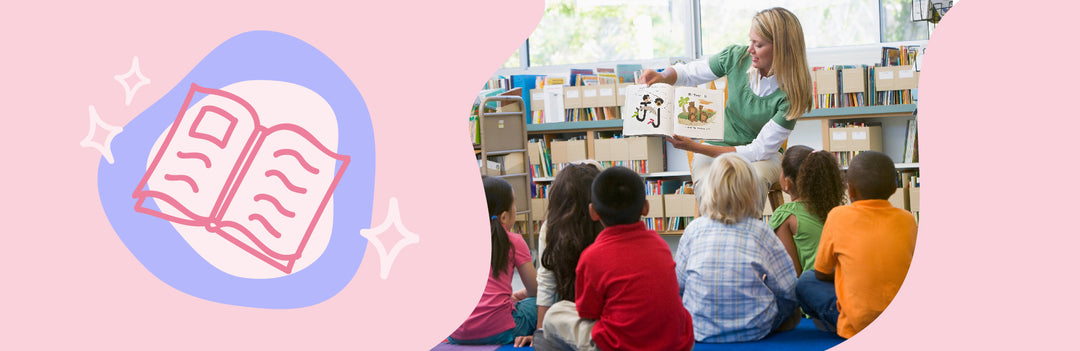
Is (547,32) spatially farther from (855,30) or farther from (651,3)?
(855,30)

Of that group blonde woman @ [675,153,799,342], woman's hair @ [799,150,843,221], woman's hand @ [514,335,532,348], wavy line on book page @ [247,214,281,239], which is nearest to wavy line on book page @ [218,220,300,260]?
wavy line on book page @ [247,214,281,239]

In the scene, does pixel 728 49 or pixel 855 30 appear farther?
pixel 855 30

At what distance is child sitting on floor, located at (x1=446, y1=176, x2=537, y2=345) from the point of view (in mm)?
2750

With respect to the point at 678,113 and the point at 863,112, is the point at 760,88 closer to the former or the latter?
the point at 678,113

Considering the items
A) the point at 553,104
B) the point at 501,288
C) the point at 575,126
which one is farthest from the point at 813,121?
the point at 501,288

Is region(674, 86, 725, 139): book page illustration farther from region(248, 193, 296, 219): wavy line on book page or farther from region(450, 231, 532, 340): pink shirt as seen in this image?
region(248, 193, 296, 219): wavy line on book page

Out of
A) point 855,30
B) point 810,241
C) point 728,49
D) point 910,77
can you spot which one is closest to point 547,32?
point 855,30

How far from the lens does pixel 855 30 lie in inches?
239

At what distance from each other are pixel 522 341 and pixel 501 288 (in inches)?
6.6

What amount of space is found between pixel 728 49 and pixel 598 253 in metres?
1.25

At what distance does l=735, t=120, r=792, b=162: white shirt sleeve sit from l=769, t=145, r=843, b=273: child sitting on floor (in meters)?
0.13

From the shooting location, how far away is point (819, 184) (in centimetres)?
289

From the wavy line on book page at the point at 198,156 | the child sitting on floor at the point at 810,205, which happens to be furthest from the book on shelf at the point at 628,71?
the wavy line on book page at the point at 198,156

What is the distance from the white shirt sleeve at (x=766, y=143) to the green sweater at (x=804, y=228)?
233 millimetres
